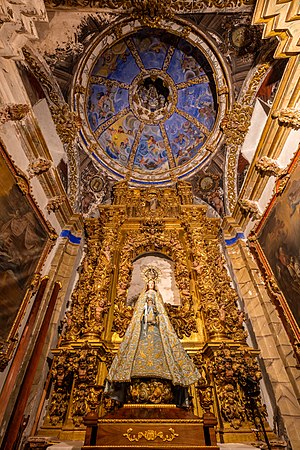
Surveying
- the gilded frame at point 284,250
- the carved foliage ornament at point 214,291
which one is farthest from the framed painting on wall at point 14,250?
the gilded frame at point 284,250

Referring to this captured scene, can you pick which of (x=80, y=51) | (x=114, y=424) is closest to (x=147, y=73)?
(x=80, y=51)

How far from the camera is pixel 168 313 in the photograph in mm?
6859

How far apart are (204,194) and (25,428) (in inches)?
334

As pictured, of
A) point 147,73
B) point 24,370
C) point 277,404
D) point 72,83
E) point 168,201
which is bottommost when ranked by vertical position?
point 277,404

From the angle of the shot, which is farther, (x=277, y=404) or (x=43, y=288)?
(x=43, y=288)

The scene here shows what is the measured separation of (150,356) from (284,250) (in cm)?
352

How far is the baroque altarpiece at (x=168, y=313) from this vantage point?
17.0 ft

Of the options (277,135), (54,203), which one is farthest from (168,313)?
(277,135)

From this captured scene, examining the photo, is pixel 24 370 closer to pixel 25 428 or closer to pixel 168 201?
pixel 25 428

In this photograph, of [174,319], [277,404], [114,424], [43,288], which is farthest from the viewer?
[174,319]

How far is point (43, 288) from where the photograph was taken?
633 centimetres

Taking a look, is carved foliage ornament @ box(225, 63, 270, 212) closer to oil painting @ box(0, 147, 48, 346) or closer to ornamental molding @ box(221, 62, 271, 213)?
ornamental molding @ box(221, 62, 271, 213)

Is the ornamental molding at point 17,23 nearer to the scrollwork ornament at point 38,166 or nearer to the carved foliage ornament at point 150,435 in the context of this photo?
the scrollwork ornament at point 38,166

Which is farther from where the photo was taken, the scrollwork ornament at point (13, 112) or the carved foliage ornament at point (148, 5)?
the carved foliage ornament at point (148, 5)
